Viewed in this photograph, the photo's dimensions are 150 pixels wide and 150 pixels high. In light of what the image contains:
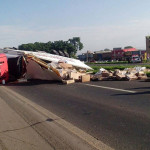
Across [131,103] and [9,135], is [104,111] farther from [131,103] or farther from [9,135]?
[9,135]

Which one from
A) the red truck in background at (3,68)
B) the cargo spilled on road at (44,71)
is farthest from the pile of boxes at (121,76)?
the red truck in background at (3,68)

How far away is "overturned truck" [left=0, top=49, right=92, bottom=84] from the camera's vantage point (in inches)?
606

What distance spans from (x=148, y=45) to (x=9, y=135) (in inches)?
2778

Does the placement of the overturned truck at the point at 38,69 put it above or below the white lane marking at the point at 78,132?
above

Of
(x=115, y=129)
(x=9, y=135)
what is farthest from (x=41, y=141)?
(x=115, y=129)

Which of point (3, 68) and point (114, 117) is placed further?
point (3, 68)

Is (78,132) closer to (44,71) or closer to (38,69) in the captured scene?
(44,71)

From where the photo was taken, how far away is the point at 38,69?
666 inches

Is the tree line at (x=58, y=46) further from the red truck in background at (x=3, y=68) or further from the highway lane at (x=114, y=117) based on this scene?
the highway lane at (x=114, y=117)

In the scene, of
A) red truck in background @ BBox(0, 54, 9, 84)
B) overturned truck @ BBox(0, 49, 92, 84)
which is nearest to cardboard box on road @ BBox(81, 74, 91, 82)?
overturned truck @ BBox(0, 49, 92, 84)

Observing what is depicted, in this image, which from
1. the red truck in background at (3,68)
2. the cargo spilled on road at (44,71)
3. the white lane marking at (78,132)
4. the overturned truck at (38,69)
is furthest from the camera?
the red truck in background at (3,68)

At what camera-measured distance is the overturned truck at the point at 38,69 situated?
A: 1540cm

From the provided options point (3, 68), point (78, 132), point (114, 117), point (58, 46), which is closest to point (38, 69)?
point (3, 68)

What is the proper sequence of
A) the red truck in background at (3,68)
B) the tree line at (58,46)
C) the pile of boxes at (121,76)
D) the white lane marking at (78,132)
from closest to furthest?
the white lane marking at (78,132) → the pile of boxes at (121,76) → the red truck in background at (3,68) → the tree line at (58,46)
